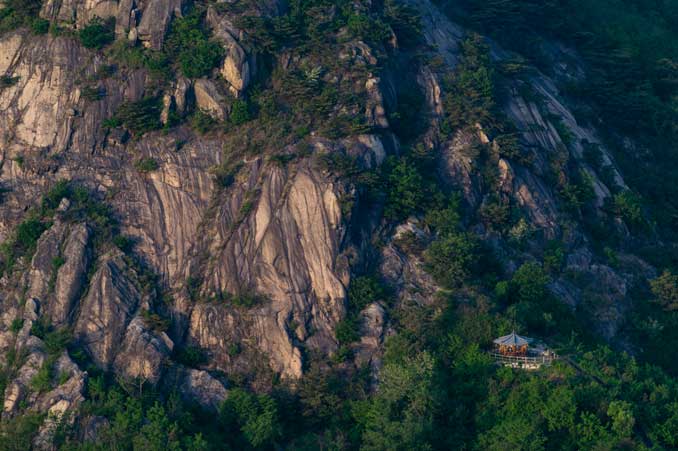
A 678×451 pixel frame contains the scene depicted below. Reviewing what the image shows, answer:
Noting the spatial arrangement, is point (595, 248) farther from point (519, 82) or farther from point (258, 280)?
point (258, 280)

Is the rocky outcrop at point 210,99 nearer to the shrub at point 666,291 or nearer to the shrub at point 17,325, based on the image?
the shrub at point 17,325

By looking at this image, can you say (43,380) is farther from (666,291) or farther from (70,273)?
(666,291)

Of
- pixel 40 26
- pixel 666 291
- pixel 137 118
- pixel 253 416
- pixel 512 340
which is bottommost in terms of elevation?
pixel 666 291

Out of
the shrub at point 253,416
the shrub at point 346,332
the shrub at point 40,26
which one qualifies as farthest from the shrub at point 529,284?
the shrub at point 40,26

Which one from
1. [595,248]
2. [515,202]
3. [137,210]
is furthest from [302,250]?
[595,248]

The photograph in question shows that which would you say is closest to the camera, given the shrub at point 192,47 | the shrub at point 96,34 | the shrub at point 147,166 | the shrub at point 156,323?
the shrub at point 156,323

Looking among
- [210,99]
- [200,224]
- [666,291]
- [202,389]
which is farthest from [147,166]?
[666,291]
